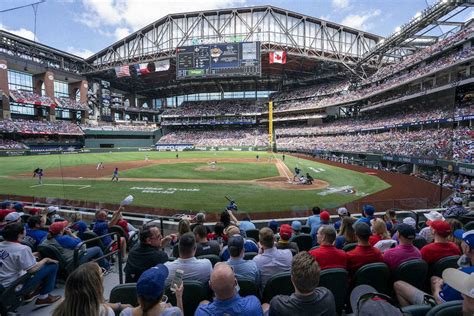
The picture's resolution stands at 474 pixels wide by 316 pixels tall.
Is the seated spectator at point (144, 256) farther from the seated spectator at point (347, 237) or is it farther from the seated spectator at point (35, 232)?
the seated spectator at point (347, 237)

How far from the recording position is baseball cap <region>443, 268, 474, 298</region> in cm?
217

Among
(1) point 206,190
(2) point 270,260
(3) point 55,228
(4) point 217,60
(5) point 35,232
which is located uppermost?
(4) point 217,60

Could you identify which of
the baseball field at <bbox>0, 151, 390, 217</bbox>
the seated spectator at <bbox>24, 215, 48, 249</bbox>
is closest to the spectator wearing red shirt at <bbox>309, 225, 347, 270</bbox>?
the seated spectator at <bbox>24, 215, 48, 249</bbox>

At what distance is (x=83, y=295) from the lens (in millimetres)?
2264

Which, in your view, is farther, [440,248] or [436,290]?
[440,248]

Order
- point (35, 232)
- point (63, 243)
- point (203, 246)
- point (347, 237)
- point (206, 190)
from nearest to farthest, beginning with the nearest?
point (203, 246)
point (63, 243)
point (347, 237)
point (35, 232)
point (206, 190)

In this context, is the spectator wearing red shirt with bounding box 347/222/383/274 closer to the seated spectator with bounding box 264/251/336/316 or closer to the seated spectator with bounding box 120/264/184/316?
the seated spectator with bounding box 264/251/336/316

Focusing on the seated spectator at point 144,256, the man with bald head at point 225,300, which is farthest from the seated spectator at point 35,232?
the man with bald head at point 225,300

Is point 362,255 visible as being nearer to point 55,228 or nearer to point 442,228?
point 442,228

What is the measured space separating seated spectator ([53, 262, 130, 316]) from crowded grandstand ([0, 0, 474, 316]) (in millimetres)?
10

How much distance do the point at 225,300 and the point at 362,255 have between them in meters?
2.67

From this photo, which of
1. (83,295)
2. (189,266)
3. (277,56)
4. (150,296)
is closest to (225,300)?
(150,296)

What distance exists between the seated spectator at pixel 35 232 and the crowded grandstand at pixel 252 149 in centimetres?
5

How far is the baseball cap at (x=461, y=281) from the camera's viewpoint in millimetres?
2170
